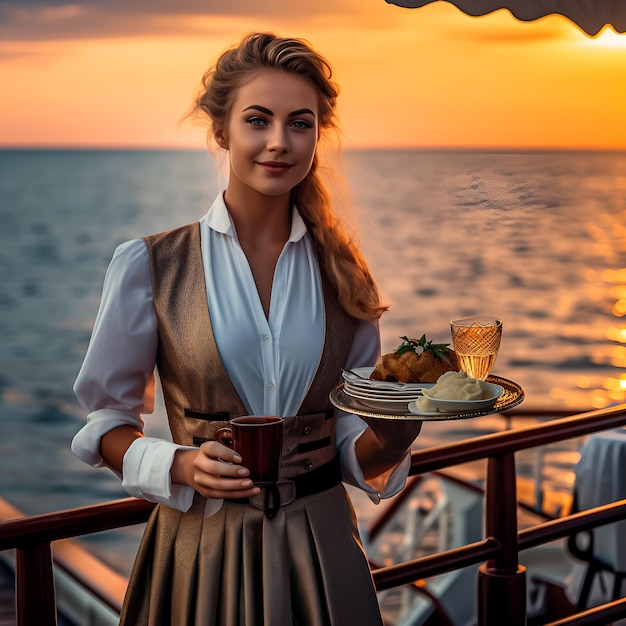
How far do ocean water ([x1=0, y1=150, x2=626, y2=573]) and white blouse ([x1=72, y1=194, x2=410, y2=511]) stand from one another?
26.3ft

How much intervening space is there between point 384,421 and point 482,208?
40cm

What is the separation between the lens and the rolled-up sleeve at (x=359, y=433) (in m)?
1.62

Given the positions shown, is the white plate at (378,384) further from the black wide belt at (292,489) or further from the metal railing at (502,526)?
the metal railing at (502,526)

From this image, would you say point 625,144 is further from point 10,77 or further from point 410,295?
point 10,77

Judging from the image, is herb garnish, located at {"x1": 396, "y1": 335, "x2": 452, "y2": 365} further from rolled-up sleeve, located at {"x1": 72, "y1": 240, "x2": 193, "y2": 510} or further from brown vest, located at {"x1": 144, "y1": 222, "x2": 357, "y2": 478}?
rolled-up sleeve, located at {"x1": 72, "y1": 240, "x2": 193, "y2": 510}

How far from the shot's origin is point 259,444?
1.29 m

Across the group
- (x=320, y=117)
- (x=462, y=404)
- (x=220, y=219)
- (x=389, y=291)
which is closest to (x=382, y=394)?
(x=462, y=404)

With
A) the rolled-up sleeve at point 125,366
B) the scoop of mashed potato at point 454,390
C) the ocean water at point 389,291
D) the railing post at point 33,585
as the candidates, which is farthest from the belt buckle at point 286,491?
the ocean water at point 389,291

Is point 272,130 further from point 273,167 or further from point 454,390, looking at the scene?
point 454,390

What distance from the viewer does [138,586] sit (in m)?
1.53

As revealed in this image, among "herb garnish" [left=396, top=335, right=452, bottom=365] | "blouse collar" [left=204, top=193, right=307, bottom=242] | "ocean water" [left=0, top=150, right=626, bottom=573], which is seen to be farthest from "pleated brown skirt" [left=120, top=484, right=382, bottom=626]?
"ocean water" [left=0, top=150, right=626, bottom=573]

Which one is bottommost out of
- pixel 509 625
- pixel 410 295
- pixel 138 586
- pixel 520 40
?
pixel 410 295

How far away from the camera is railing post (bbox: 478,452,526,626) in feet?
6.65

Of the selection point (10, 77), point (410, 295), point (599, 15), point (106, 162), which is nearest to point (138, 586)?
point (599, 15)
